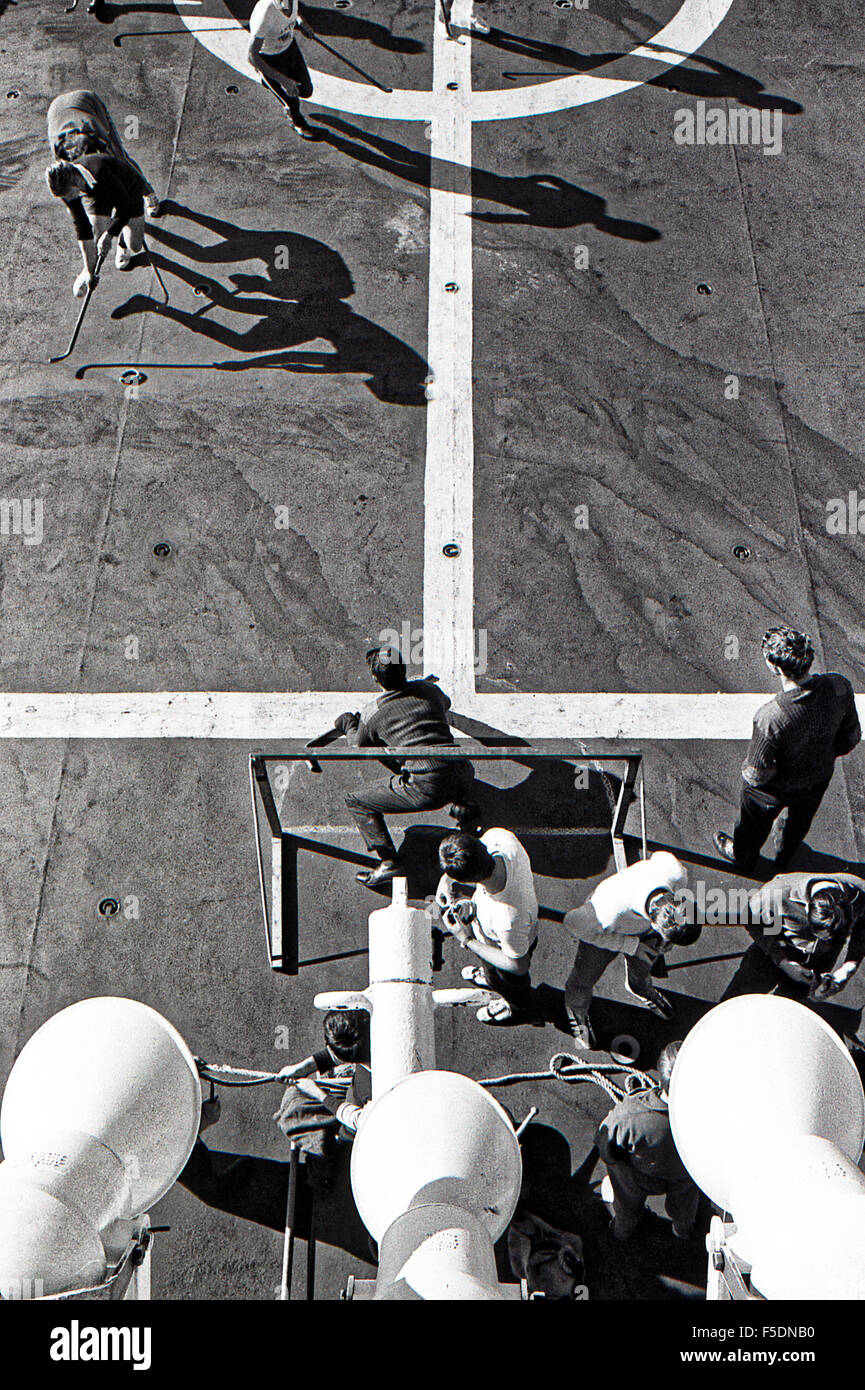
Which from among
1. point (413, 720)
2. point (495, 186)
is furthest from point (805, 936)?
point (495, 186)

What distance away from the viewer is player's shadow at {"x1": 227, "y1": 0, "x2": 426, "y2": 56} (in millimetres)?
14852

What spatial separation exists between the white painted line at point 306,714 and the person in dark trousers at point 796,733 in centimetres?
146

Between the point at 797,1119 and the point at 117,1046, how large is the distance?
301 centimetres

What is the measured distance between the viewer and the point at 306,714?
387 inches

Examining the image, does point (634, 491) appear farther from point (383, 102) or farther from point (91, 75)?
point (91, 75)

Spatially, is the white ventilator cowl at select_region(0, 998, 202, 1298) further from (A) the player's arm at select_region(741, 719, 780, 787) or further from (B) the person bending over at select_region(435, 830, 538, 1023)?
(A) the player's arm at select_region(741, 719, 780, 787)

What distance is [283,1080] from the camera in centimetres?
736

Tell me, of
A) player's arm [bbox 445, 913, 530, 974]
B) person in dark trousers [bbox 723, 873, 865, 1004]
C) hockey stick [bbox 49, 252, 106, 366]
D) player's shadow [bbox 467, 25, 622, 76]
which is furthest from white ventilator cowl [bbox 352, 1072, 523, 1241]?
player's shadow [bbox 467, 25, 622, 76]

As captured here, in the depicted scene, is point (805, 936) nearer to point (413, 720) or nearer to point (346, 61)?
point (413, 720)

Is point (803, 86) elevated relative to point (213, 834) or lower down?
elevated

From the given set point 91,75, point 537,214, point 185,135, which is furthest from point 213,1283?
point 91,75

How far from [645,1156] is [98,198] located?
1023cm

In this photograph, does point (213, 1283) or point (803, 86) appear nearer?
point (213, 1283)

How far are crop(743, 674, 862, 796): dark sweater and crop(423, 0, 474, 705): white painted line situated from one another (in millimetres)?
2965
